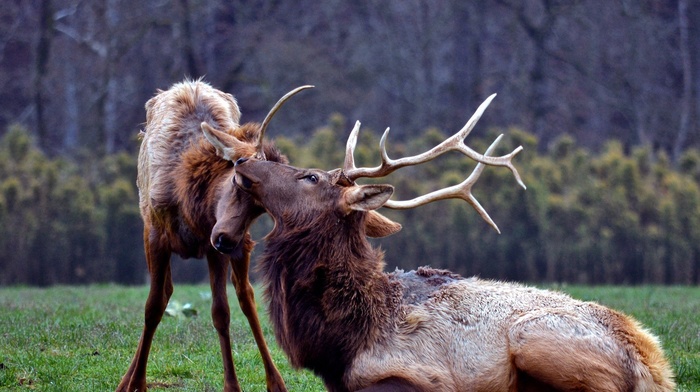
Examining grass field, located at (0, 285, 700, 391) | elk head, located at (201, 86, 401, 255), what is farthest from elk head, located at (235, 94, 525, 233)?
grass field, located at (0, 285, 700, 391)

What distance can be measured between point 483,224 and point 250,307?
10.9m

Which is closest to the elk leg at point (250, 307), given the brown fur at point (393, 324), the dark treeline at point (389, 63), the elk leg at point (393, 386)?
the brown fur at point (393, 324)

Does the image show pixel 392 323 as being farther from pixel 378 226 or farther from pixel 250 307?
pixel 250 307

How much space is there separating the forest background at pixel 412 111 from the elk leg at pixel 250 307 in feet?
30.7

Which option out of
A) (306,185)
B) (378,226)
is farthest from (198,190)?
(378,226)

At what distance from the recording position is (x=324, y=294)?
5.48 meters

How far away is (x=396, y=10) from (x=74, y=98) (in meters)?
8.76

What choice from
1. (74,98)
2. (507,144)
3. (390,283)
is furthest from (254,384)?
(74,98)

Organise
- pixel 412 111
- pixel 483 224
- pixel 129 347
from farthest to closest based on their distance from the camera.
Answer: pixel 412 111
pixel 483 224
pixel 129 347

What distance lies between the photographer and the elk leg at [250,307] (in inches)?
253

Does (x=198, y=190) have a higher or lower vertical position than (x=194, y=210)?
higher

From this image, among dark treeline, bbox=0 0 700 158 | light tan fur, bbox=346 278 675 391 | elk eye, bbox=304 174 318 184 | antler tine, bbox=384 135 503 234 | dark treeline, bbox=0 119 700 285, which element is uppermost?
dark treeline, bbox=0 0 700 158

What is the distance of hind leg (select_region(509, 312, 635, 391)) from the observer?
5203 millimetres

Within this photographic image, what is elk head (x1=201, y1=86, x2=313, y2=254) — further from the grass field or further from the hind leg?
the hind leg
